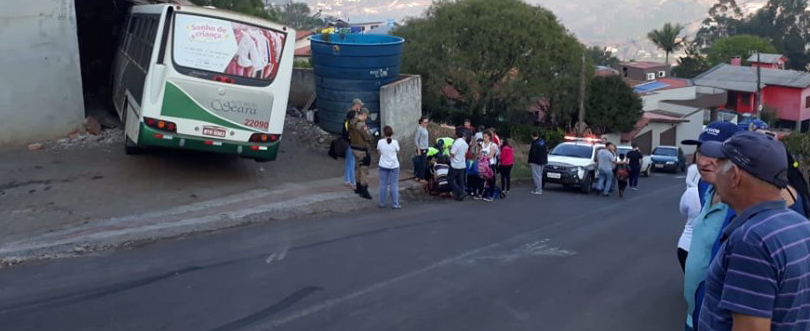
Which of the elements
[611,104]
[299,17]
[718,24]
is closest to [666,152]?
[611,104]

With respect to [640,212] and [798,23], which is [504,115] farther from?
[798,23]

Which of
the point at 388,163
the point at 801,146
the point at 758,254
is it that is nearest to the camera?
the point at 758,254

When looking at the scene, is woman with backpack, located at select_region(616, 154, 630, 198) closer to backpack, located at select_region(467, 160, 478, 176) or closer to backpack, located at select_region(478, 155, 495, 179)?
backpack, located at select_region(478, 155, 495, 179)

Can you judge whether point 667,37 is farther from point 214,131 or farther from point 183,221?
point 183,221

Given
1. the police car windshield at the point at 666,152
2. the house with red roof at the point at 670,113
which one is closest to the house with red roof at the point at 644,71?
the house with red roof at the point at 670,113

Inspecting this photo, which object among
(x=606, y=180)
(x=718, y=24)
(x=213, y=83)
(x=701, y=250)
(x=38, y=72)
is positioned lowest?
(x=606, y=180)

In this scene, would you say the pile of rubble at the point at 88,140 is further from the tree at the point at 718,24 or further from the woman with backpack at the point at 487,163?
the tree at the point at 718,24

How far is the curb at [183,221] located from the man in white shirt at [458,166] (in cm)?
85

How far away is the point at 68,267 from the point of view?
1028 cm

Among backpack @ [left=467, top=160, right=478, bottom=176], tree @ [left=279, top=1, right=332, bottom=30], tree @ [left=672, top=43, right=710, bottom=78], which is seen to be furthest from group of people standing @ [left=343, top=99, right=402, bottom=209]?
tree @ [left=279, top=1, right=332, bottom=30]

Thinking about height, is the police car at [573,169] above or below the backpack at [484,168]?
below

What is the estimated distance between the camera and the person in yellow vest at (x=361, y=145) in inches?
652

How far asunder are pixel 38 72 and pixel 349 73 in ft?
22.8

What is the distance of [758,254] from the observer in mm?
3521
